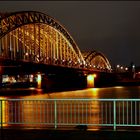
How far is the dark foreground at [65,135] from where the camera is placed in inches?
689

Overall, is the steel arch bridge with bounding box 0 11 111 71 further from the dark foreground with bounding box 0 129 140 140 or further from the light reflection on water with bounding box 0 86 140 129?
the dark foreground with bounding box 0 129 140 140

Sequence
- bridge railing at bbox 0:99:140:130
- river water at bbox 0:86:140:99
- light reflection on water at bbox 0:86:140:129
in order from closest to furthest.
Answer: bridge railing at bbox 0:99:140:130 → light reflection on water at bbox 0:86:140:129 → river water at bbox 0:86:140:99

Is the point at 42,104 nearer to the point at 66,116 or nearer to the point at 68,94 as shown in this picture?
the point at 66,116

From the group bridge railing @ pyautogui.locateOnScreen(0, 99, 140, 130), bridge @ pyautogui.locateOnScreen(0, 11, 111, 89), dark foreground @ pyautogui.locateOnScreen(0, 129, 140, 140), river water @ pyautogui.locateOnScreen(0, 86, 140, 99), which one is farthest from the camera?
bridge @ pyautogui.locateOnScreen(0, 11, 111, 89)

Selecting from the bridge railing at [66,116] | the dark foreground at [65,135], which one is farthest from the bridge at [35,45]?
the dark foreground at [65,135]

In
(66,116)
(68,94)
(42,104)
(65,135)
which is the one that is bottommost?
(68,94)

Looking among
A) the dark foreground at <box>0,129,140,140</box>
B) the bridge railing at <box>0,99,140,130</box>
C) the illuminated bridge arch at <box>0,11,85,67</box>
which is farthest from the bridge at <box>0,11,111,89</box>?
the dark foreground at <box>0,129,140,140</box>

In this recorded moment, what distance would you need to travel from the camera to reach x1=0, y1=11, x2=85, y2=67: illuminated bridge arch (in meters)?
111

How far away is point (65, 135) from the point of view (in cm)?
1803

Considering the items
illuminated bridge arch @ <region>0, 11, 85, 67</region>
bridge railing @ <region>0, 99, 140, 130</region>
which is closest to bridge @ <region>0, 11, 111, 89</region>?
illuminated bridge arch @ <region>0, 11, 85, 67</region>

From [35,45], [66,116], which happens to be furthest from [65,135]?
[35,45]

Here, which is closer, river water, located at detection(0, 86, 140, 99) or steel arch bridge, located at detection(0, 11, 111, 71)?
river water, located at detection(0, 86, 140, 99)

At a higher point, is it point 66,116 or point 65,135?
point 65,135

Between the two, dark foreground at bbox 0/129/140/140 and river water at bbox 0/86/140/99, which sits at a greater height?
dark foreground at bbox 0/129/140/140
